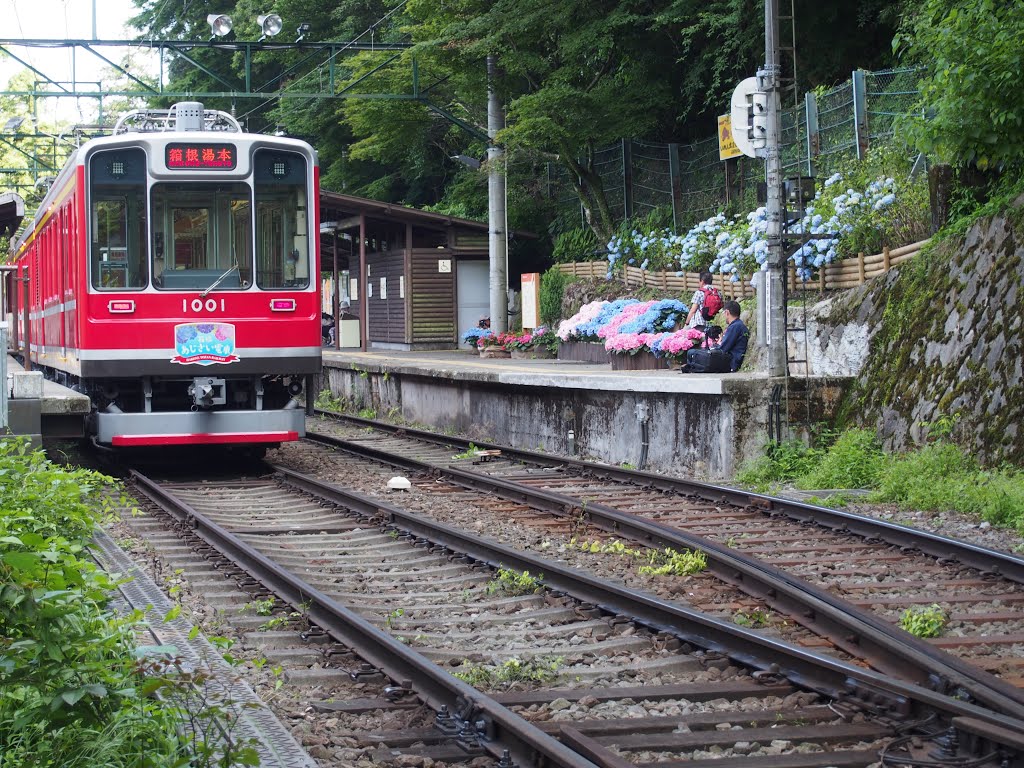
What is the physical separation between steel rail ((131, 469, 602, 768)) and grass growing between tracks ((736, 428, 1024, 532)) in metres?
5.05

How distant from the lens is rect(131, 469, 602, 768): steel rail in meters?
4.44

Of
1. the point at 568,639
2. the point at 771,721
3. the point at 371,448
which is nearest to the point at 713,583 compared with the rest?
the point at 568,639

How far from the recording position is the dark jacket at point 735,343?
14.4 metres

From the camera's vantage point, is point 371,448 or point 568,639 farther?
point 371,448

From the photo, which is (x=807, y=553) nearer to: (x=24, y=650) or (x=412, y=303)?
(x=24, y=650)

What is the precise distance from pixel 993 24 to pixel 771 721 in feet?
29.8

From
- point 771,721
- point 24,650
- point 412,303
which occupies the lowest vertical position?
point 771,721

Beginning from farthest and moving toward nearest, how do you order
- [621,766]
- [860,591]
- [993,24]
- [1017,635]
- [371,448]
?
[371,448] → [993,24] → [860,591] → [1017,635] → [621,766]

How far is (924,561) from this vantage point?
26.5 ft

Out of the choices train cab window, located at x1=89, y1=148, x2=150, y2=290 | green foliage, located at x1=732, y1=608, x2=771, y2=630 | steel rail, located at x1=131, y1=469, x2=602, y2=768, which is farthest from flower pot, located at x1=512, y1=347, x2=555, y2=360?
green foliage, located at x1=732, y1=608, x2=771, y2=630

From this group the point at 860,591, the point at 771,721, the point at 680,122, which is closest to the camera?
the point at 771,721

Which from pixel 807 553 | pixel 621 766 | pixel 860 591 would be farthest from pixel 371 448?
pixel 621 766

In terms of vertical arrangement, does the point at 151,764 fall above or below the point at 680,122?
below

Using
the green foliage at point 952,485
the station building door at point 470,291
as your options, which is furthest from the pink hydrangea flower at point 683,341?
the station building door at point 470,291
